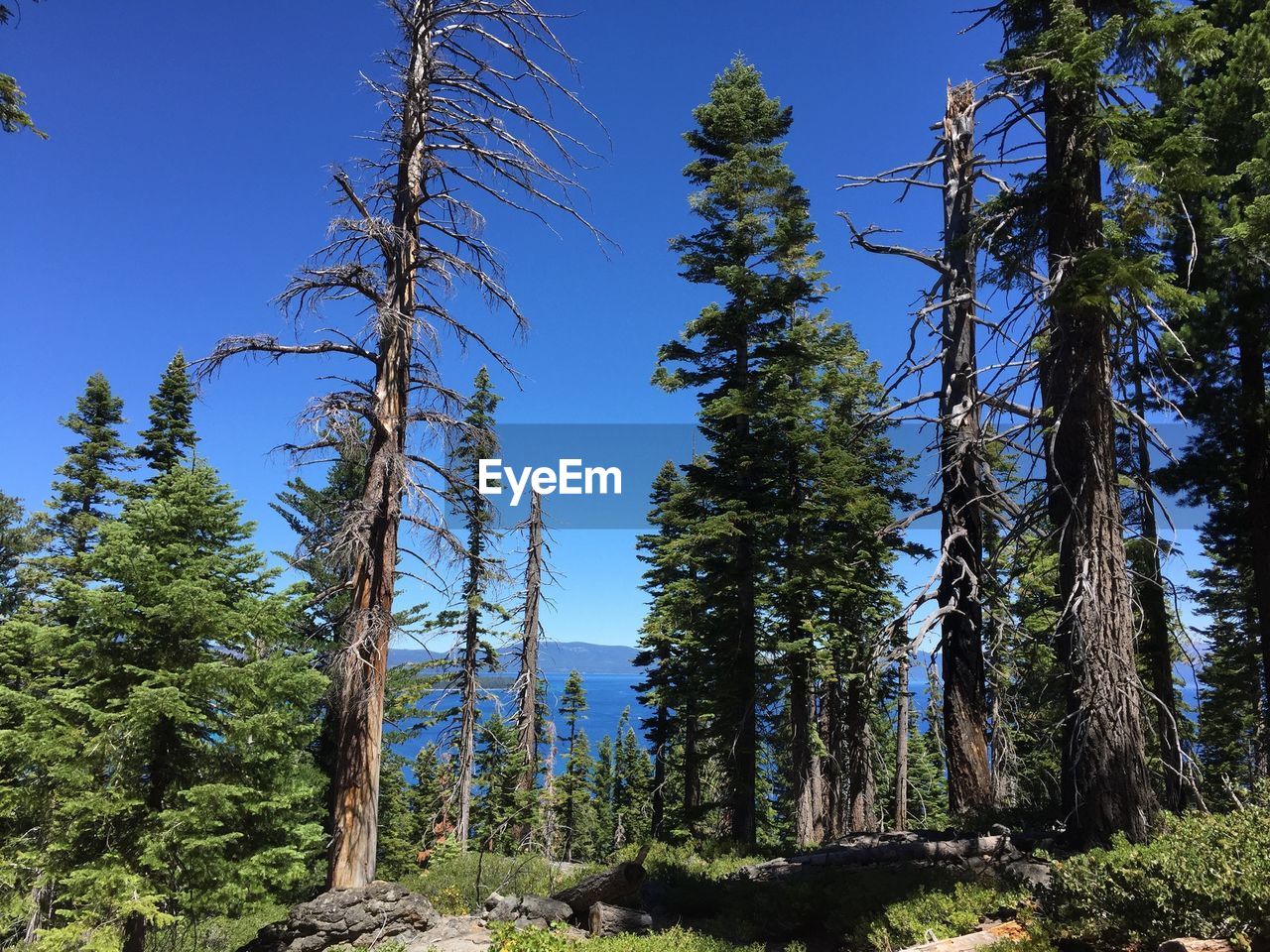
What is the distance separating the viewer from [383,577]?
368 inches

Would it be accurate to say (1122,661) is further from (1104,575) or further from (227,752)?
(227,752)

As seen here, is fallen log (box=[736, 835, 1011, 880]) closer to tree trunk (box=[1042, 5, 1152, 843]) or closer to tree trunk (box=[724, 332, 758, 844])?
tree trunk (box=[1042, 5, 1152, 843])

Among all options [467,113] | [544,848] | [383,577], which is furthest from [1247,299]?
[544,848]

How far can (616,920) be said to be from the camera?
28.4 feet

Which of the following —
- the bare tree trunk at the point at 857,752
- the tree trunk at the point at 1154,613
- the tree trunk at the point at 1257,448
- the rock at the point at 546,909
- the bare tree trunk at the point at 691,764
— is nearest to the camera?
the rock at the point at 546,909

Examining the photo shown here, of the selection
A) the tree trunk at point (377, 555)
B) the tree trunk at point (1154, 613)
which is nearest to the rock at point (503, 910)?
the tree trunk at point (377, 555)

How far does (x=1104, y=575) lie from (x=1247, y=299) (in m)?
10.4

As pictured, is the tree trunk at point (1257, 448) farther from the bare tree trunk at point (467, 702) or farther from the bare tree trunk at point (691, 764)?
the bare tree trunk at point (467, 702)

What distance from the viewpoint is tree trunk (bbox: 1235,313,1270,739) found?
13.2 metres

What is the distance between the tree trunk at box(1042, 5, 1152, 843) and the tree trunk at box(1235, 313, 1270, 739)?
872 centimetres

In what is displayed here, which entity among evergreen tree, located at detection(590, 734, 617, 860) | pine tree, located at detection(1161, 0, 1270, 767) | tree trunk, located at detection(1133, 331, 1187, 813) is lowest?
evergreen tree, located at detection(590, 734, 617, 860)

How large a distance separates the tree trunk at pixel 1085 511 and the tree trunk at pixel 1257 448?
8722mm

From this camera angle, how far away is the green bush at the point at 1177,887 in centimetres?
434

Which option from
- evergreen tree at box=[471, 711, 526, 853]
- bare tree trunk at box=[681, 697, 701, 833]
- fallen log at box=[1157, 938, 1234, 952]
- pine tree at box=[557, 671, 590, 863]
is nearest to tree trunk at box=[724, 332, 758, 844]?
evergreen tree at box=[471, 711, 526, 853]
